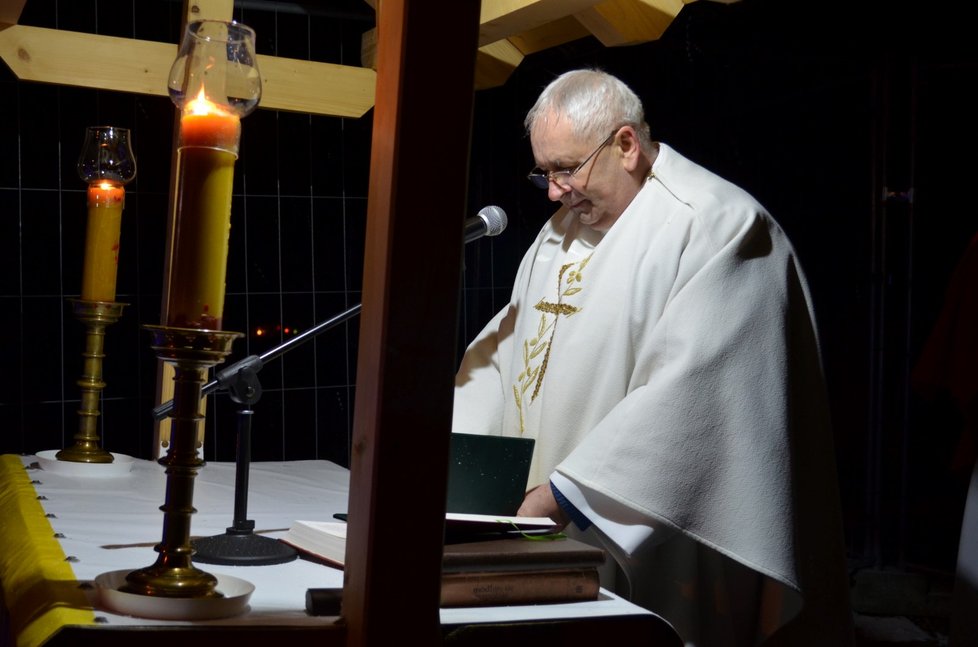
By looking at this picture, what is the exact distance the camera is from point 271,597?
1.20m

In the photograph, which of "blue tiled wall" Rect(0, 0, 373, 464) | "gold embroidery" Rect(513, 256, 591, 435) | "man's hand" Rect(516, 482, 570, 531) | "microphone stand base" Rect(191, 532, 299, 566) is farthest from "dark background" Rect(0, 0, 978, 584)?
"microphone stand base" Rect(191, 532, 299, 566)

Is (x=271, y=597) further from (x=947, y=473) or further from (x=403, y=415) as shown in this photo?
(x=947, y=473)

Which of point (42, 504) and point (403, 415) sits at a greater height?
point (403, 415)

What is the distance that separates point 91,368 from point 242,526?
100 cm

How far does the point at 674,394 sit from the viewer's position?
1.88 m

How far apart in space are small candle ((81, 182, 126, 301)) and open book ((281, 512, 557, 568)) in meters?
1.11

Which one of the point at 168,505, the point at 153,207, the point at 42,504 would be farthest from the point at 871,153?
the point at 168,505

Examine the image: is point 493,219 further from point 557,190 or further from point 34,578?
point 34,578

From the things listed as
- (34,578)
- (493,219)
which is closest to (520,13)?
(493,219)

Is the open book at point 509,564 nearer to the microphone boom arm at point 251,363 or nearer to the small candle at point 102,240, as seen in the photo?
the microphone boom arm at point 251,363

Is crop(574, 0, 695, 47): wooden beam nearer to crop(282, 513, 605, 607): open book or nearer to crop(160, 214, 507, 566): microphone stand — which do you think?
crop(160, 214, 507, 566): microphone stand

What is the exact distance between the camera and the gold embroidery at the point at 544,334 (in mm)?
2436

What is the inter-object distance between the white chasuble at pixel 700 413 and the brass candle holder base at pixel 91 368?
0.94m

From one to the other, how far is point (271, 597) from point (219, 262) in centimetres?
42
